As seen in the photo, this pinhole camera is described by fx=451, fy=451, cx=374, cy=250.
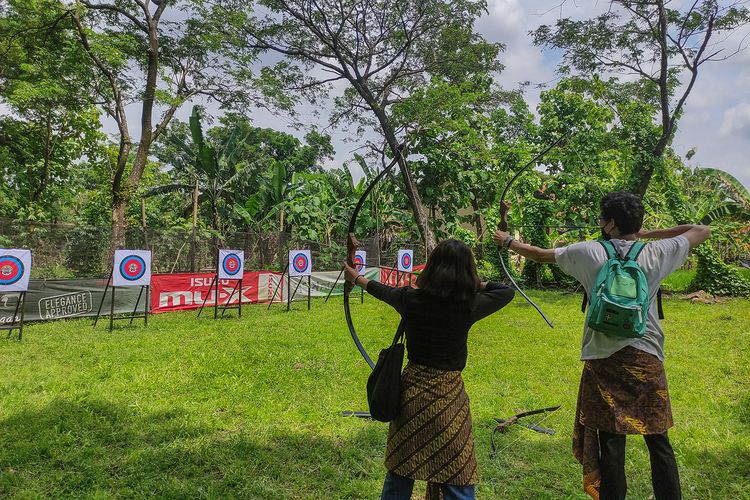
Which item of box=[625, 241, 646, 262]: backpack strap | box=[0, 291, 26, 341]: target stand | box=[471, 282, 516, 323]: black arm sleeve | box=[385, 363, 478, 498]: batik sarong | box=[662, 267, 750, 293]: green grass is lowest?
box=[0, 291, 26, 341]: target stand

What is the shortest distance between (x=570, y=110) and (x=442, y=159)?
20.9 feet

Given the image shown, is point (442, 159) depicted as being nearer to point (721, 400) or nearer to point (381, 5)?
point (381, 5)

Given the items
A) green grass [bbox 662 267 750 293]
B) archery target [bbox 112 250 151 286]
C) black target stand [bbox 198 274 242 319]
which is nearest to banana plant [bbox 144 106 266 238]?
black target stand [bbox 198 274 242 319]

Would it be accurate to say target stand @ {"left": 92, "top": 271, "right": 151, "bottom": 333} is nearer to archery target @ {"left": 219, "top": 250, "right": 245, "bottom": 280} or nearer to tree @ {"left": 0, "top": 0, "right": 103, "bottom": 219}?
archery target @ {"left": 219, "top": 250, "right": 245, "bottom": 280}

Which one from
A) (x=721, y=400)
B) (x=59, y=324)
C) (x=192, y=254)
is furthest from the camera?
(x=192, y=254)

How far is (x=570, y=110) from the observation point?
15.8 m

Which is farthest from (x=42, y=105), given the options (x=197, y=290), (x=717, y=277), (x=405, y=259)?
(x=717, y=277)

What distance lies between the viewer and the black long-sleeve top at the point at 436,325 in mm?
1584

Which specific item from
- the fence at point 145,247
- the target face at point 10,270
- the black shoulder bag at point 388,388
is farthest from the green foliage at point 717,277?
the target face at point 10,270

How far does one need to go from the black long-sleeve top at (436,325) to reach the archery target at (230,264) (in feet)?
24.9

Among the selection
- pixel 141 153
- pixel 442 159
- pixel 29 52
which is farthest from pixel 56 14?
pixel 442 159

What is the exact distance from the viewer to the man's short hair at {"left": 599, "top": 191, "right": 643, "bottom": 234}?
1895 mm

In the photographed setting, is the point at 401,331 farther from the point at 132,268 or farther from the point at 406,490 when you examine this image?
the point at 132,268

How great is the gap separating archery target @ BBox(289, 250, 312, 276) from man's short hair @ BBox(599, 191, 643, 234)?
A: 846 centimetres
